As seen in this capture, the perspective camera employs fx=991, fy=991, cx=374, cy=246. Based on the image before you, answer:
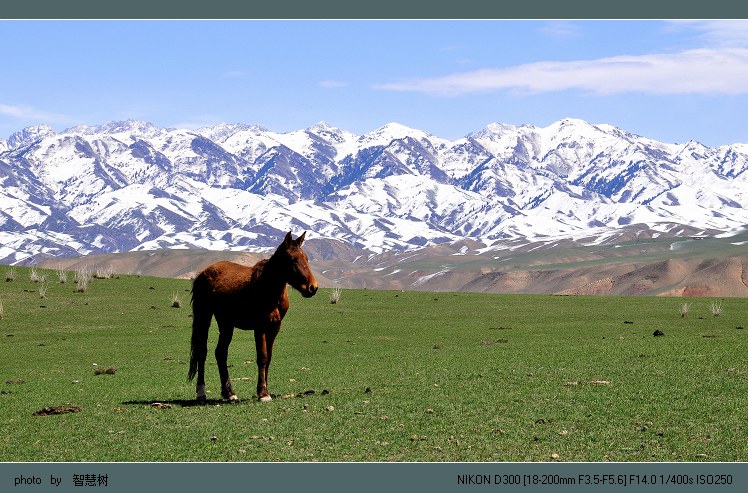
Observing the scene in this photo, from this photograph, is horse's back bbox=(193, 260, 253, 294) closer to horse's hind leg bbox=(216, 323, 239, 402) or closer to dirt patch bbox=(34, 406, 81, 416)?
horse's hind leg bbox=(216, 323, 239, 402)

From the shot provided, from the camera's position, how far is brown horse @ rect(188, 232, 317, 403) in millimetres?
18641

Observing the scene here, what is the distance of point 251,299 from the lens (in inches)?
753

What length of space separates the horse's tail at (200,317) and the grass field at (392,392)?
95 cm

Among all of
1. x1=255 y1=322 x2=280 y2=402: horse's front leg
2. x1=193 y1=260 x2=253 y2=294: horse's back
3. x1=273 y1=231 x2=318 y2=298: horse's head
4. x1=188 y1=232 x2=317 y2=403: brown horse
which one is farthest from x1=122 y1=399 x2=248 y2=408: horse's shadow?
x1=273 y1=231 x2=318 y2=298: horse's head

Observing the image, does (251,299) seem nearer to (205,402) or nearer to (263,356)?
(263,356)

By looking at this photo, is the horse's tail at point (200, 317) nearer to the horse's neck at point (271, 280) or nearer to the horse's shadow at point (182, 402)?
the horse's shadow at point (182, 402)

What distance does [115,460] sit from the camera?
1405 centimetres

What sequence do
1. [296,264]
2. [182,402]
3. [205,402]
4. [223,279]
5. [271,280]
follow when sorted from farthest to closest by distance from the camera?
[182,402] → [223,279] → [205,402] → [271,280] → [296,264]

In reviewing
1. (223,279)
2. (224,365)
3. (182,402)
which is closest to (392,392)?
(224,365)

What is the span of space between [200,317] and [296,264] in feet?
9.09

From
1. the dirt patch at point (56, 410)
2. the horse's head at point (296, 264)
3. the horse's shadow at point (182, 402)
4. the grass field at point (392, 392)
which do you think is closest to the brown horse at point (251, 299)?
the horse's head at point (296, 264)

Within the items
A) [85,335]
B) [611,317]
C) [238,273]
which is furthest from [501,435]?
[611,317]

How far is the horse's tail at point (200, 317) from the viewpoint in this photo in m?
19.9
